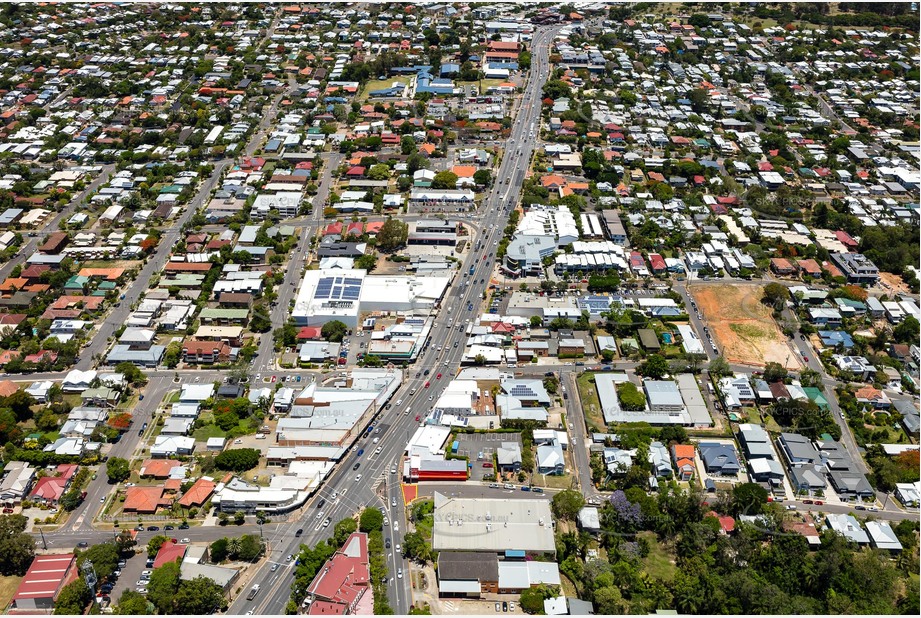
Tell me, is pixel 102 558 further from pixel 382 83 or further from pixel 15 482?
pixel 382 83

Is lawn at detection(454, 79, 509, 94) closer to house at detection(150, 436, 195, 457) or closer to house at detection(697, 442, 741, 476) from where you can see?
house at detection(697, 442, 741, 476)

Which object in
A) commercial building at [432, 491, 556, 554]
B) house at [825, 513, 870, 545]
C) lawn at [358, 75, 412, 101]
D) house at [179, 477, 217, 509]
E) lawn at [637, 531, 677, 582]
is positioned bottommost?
lawn at [637, 531, 677, 582]

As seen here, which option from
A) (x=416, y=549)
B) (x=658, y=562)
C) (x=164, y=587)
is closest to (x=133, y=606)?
(x=164, y=587)

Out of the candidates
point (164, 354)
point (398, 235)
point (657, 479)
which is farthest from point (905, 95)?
point (164, 354)

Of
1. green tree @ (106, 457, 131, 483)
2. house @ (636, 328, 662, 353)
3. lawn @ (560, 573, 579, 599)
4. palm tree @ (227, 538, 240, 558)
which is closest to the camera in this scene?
lawn @ (560, 573, 579, 599)

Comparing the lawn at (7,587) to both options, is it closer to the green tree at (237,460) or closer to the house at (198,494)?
the house at (198,494)

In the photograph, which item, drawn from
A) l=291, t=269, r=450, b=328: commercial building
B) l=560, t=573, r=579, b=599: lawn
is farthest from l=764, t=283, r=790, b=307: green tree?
l=560, t=573, r=579, b=599: lawn
